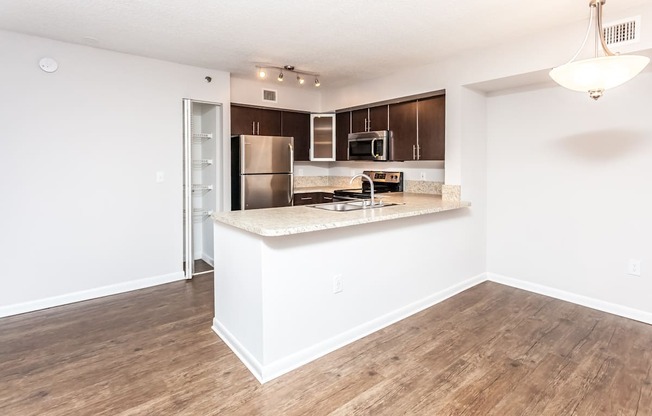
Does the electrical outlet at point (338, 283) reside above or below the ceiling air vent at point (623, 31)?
below

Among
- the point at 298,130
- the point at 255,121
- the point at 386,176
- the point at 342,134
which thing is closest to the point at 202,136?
the point at 255,121

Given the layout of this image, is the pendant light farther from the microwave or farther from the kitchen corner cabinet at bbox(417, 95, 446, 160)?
the microwave

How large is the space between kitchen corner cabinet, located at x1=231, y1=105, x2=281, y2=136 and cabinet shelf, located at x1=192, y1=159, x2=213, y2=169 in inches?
18.6

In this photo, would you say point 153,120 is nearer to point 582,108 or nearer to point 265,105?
point 265,105

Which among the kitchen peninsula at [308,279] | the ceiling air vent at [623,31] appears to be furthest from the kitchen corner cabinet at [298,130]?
the ceiling air vent at [623,31]

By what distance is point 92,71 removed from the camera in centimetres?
342

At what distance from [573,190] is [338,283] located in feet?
7.96

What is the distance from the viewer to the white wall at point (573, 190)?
300 cm

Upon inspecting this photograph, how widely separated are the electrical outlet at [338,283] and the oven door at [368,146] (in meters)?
2.28

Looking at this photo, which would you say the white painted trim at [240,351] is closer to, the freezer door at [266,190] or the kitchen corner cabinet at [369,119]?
the freezer door at [266,190]

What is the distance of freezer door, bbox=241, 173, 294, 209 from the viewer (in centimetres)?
439

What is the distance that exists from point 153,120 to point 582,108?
408cm

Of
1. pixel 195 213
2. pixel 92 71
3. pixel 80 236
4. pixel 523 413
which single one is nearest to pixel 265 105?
pixel 195 213

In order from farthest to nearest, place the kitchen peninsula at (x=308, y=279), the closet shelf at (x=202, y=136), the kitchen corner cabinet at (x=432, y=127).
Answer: the closet shelf at (x=202, y=136) < the kitchen corner cabinet at (x=432, y=127) < the kitchen peninsula at (x=308, y=279)
